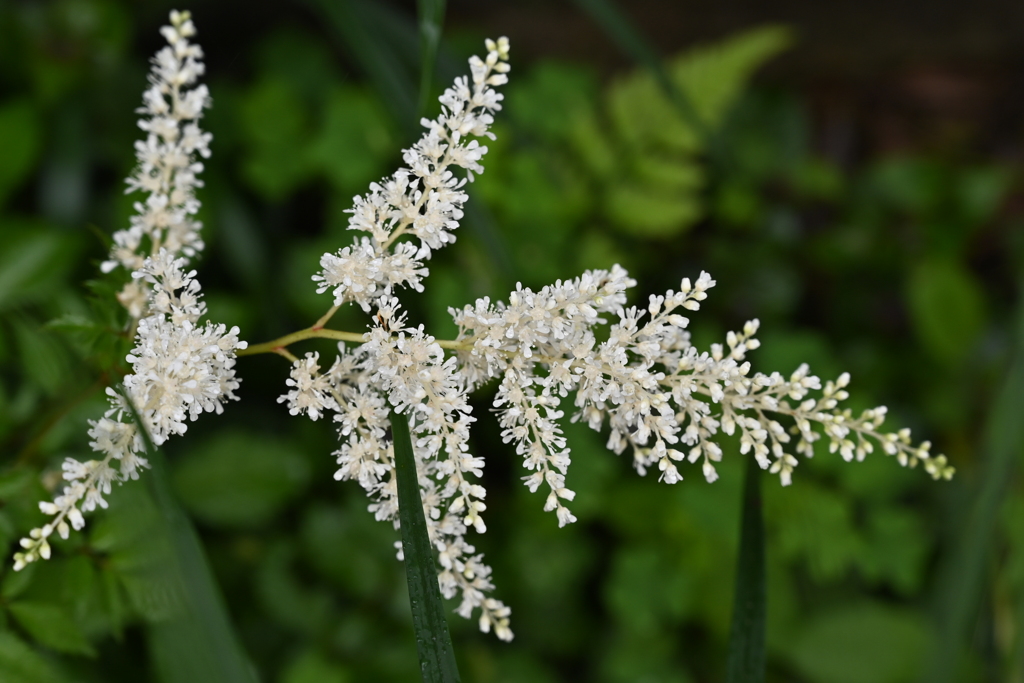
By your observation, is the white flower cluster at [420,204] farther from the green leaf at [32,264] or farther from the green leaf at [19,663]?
the green leaf at [32,264]

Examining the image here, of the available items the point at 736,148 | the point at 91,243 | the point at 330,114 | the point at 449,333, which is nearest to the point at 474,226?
the point at 449,333

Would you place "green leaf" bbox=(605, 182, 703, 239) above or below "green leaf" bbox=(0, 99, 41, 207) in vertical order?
above

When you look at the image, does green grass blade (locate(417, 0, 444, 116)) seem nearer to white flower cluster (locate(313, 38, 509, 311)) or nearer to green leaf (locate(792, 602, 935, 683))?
white flower cluster (locate(313, 38, 509, 311))

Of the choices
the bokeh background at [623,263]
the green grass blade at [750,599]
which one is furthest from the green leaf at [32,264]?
the green grass blade at [750,599]

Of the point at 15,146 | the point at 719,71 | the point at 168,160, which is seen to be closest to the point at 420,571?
the point at 168,160

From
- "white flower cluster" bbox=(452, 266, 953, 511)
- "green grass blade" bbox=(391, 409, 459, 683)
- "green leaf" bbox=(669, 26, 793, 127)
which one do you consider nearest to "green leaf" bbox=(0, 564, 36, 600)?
"green grass blade" bbox=(391, 409, 459, 683)

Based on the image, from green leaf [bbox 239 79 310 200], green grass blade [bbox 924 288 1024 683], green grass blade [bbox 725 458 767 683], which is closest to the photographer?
green grass blade [bbox 725 458 767 683]

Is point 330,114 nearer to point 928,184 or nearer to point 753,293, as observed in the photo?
point 753,293
